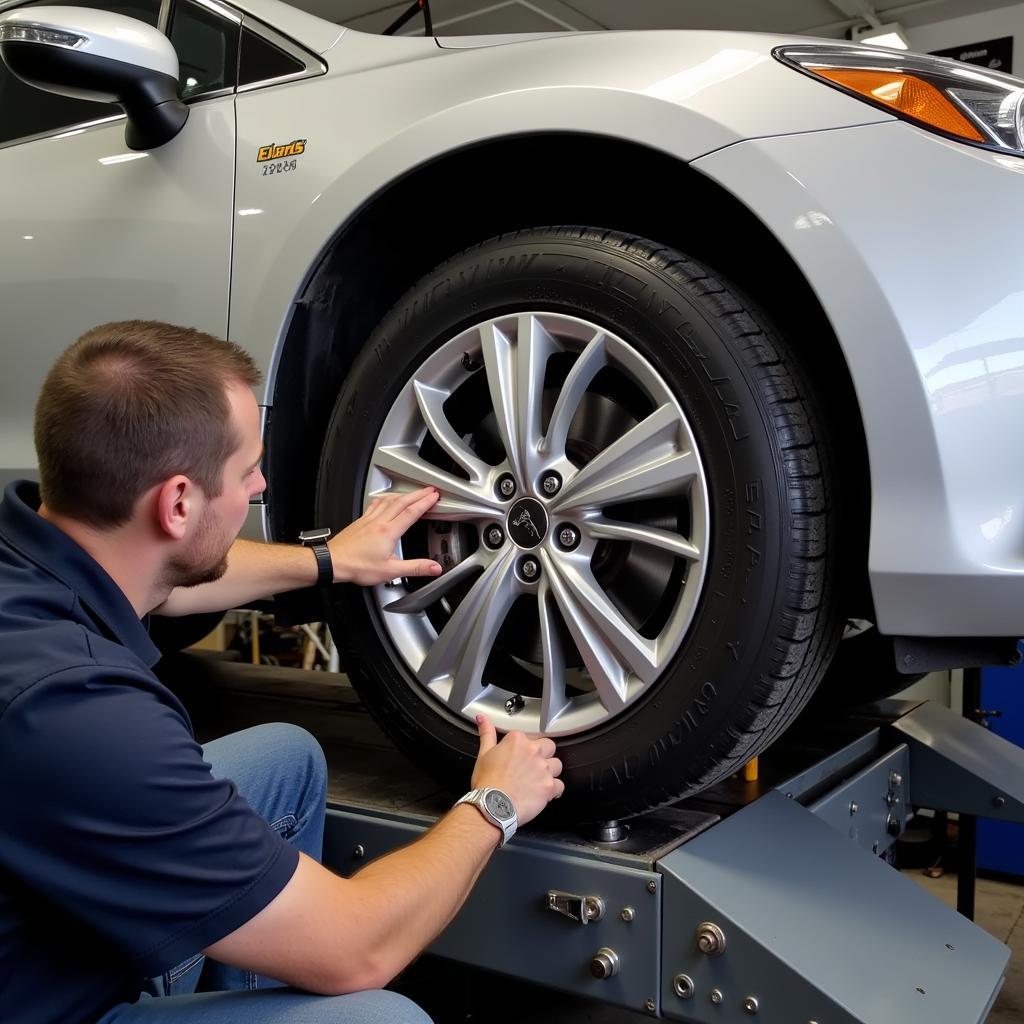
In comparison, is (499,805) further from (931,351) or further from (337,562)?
(931,351)

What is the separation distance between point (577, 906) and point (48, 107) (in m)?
1.82

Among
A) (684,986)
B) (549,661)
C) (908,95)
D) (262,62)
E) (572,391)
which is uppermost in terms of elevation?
(262,62)

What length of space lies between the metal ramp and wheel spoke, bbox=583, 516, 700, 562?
0.37 meters

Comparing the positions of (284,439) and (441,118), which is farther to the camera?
(284,439)

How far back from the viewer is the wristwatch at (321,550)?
4.68ft

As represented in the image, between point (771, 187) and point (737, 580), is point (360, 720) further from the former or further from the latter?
point (771, 187)

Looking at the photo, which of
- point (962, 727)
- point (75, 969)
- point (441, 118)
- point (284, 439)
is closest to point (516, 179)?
point (441, 118)

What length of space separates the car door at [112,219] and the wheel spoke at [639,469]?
0.71 metres

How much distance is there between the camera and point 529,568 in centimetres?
129

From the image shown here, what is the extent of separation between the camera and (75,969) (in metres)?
0.88

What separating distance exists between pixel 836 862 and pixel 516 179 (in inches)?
41.7

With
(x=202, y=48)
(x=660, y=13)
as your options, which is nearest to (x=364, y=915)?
(x=202, y=48)

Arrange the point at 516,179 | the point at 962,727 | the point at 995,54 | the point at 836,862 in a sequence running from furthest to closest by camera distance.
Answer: the point at 995,54 → the point at 962,727 → the point at 516,179 → the point at 836,862

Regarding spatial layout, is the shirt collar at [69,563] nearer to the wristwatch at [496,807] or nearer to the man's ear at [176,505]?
the man's ear at [176,505]
